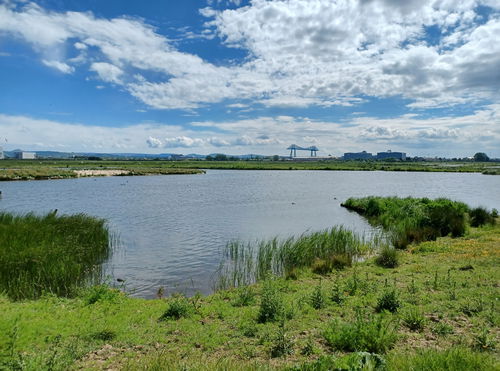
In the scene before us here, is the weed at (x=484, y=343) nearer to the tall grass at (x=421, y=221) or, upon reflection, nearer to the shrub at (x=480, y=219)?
the tall grass at (x=421, y=221)

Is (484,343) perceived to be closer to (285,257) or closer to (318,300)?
(318,300)

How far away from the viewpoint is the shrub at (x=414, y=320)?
845 cm

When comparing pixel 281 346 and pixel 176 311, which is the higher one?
pixel 281 346

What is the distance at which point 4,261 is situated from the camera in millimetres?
14148

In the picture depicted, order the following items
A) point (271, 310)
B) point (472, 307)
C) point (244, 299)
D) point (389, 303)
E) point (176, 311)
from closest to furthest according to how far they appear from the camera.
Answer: point (472, 307) → point (271, 310) → point (389, 303) → point (176, 311) → point (244, 299)

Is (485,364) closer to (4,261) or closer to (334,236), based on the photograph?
(334,236)

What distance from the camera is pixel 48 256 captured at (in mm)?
15031

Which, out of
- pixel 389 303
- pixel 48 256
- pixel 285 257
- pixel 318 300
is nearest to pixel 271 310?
pixel 318 300

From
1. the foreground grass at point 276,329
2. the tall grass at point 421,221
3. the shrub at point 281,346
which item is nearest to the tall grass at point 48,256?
the foreground grass at point 276,329

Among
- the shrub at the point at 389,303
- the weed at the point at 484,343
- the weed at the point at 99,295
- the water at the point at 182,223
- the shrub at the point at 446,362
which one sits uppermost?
the shrub at the point at 446,362

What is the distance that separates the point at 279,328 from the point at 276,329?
0.23 m

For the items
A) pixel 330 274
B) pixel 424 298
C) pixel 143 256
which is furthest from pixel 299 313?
pixel 143 256

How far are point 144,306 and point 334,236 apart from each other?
487 inches

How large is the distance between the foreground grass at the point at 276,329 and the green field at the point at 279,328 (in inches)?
1.1
